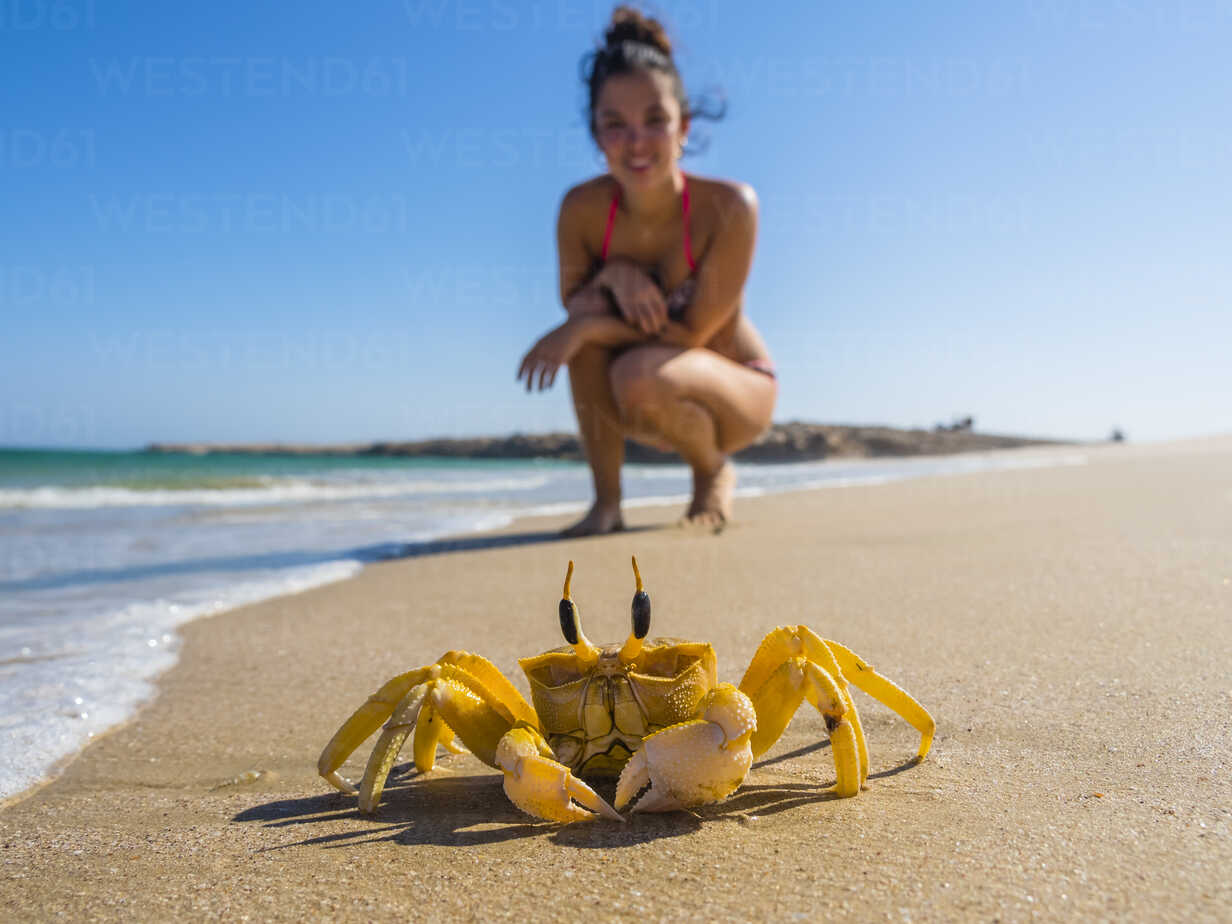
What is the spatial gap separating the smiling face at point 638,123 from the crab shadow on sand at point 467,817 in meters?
4.29

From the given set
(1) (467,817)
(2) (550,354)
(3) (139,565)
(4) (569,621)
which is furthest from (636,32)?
(1) (467,817)

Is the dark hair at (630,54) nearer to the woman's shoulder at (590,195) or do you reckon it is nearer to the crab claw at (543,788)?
the woman's shoulder at (590,195)

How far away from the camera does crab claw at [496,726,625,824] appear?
5.06ft

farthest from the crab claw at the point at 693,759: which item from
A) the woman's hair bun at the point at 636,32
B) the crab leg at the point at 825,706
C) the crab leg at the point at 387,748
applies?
the woman's hair bun at the point at 636,32

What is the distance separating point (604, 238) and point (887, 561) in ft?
9.59

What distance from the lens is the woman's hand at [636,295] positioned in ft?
18.9

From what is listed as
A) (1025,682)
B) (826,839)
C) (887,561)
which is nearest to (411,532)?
(887,561)

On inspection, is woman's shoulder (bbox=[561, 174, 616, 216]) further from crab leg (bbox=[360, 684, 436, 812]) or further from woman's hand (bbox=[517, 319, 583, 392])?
crab leg (bbox=[360, 684, 436, 812])

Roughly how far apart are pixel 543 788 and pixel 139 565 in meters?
4.98

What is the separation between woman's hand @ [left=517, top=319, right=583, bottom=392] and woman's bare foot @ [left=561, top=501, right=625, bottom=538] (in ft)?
4.22

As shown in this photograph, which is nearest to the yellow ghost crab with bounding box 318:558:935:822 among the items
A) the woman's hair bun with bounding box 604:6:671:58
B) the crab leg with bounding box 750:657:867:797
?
the crab leg with bounding box 750:657:867:797

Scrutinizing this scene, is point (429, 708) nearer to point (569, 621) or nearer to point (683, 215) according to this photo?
point (569, 621)

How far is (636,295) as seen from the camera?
5746mm

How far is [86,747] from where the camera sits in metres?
2.38
